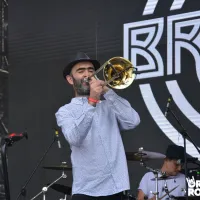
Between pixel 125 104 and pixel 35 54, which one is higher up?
pixel 35 54

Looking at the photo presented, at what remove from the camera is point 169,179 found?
5949 mm

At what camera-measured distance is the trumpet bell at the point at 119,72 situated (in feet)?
12.5

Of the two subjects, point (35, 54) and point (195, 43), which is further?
point (35, 54)

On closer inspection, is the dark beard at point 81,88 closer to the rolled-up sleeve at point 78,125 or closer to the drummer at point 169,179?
the rolled-up sleeve at point 78,125

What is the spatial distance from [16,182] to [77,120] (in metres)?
3.86

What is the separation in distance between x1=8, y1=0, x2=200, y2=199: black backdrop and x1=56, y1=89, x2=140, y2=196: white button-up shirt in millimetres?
2612

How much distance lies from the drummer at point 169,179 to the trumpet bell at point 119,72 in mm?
2036

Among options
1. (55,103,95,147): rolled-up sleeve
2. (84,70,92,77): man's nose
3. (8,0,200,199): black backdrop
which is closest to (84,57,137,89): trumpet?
(84,70,92,77): man's nose

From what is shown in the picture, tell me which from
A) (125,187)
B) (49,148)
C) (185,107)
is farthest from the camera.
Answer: (49,148)

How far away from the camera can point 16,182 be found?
7027mm

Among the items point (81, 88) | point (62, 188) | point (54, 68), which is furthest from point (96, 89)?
point (54, 68)

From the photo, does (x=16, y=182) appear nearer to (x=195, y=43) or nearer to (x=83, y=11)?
(x=83, y=11)

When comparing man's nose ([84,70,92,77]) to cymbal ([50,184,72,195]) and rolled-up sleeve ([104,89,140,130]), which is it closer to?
rolled-up sleeve ([104,89,140,130])

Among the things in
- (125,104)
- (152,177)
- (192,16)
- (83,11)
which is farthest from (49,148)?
(125,104)
